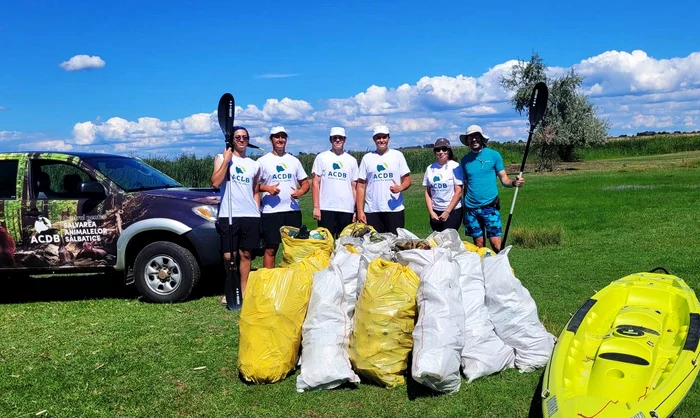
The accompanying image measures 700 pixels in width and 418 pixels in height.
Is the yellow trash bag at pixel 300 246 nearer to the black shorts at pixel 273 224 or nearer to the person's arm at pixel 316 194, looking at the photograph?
the black shorts at pixel 273 224

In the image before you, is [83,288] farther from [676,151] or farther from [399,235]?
[676,151]

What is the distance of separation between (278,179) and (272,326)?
9.44ft

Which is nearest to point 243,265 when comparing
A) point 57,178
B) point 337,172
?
point 337,172

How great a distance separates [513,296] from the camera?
5453 millimetres

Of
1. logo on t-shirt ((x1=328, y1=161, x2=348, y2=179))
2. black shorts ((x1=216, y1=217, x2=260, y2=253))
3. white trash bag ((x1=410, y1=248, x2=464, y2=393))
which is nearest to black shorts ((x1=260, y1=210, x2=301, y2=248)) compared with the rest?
black shorts ((x1=216, y1=217, x2=260, y2=253))

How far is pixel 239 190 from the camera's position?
762 centimetres

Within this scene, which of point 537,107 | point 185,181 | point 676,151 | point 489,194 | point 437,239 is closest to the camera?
point 437,239

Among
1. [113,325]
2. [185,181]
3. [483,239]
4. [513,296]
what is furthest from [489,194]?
[185,181]

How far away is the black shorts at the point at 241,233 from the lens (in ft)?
25.1

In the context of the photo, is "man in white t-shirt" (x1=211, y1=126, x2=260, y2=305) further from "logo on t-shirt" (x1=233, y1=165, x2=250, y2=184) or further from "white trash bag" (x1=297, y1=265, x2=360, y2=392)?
"white trash bag" (x1=297, y1=265, x2=360, y2=392)

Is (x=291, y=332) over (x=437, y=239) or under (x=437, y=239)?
under

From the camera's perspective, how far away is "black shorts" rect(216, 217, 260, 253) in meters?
7.65

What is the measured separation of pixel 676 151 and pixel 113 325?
79.2 m

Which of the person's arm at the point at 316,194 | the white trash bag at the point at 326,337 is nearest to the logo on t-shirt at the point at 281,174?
the person's arm at the point at 316,194
